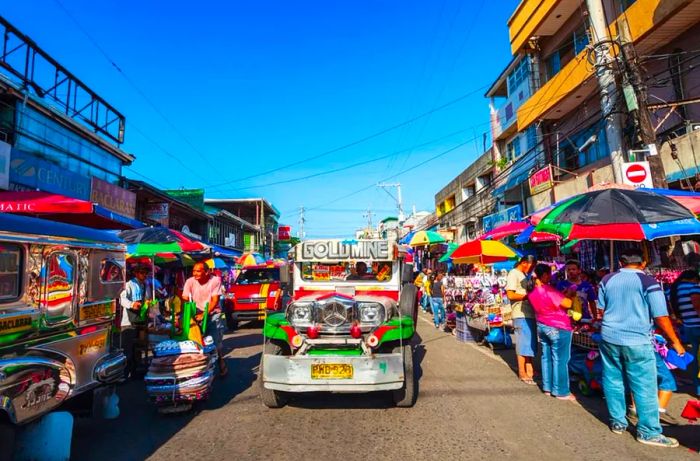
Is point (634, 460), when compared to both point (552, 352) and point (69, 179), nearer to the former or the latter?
point (552, 352)

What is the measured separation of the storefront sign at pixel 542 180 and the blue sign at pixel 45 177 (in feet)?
54.9

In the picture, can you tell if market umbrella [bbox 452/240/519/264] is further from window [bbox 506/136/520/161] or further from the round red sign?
window [bbox 506/136/520/161]

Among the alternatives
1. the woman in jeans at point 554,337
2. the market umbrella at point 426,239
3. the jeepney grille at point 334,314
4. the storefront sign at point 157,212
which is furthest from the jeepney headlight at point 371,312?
the storefront sign at point 157,212

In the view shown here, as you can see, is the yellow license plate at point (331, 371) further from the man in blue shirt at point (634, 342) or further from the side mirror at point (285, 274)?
the man in blue shirt at point (634, 342)

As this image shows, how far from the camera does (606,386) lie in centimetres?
440

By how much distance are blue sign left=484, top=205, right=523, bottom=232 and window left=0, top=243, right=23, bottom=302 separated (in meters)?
19.6

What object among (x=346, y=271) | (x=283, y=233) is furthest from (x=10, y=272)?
(x=283, y=233)

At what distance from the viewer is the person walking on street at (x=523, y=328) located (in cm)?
631

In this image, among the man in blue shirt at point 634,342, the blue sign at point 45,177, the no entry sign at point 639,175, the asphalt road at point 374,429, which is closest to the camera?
the asphalt road at point 374,429

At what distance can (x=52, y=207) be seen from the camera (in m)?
6.58

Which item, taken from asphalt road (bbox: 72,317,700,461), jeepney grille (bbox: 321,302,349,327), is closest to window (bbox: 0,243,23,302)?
asphalt road (bbox: 72,317,700,461)

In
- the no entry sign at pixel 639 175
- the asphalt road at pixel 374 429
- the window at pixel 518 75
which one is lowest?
the asphalt road at pixel 374 429

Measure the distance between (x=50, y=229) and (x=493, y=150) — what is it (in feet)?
81.2

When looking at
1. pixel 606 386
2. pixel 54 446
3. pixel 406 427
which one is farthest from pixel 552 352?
pixel 54 446
